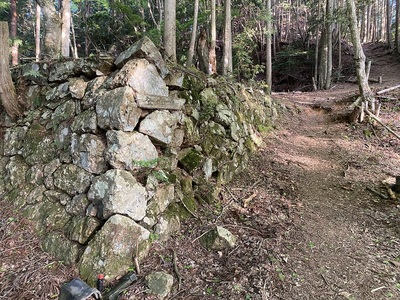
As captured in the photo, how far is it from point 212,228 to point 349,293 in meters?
1.94

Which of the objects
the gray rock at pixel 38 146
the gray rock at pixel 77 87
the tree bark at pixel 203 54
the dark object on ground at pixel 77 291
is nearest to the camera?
the dark object on ground at pixel 77 291

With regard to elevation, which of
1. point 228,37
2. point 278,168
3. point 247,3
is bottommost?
point 278,168

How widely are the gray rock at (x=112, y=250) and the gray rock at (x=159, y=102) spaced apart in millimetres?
1699

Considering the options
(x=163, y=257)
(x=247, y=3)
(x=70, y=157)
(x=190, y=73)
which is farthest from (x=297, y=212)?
(x=247, y=3)

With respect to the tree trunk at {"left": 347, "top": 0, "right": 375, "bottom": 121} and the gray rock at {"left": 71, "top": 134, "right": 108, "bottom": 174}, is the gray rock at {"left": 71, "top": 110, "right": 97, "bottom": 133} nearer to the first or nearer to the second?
the gray rock at {"left": 71, "top": 134, "right": 108, "bottom": 174}

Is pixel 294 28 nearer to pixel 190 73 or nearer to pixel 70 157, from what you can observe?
pixel 190 73

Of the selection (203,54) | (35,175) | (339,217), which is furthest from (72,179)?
(203,54)

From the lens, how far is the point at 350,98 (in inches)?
382

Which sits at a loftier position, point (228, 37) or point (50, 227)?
point (228, 37)

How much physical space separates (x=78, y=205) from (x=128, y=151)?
43.6 inches

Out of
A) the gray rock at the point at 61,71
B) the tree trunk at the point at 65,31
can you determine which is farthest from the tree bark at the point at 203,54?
the gray rock at the point at 61,71

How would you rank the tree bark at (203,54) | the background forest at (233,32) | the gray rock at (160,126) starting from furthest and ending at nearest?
the background forest at (233,32) < the tree bark at (203,54) < the gray rock at (160,126)

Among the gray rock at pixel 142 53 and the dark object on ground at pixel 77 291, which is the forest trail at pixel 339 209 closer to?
the dark object on ground at pixel 77 291

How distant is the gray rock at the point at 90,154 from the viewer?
373 cm
